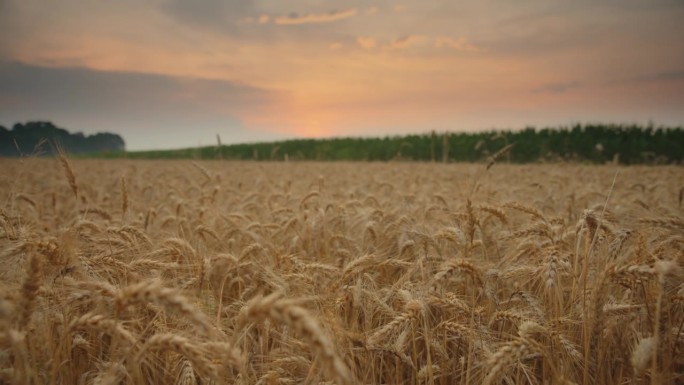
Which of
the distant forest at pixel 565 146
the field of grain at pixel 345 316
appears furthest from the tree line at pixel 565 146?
the field of grain at pixel 345 316

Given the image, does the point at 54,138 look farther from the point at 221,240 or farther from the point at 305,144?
the point at 305,144

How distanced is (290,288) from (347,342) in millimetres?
751

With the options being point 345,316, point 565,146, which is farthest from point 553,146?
point 345,316

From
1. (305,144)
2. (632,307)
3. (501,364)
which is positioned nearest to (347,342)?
(501,364)

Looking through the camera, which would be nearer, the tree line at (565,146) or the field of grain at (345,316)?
the field of grain at (345,316)

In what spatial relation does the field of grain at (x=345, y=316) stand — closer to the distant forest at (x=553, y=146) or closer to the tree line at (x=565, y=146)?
the distant forest at (x=553, y=146)

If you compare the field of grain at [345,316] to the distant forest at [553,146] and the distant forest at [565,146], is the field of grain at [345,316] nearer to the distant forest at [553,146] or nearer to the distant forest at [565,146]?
the distant forest at [553,146]

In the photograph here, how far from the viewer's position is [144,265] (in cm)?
211

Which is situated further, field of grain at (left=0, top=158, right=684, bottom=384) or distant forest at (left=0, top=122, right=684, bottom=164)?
distant forest at (left=0, top=122, right=684, bottom=164)

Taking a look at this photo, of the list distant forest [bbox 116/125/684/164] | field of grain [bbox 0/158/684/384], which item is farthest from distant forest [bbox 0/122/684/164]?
field of grain [bbox 0/158/684/384]

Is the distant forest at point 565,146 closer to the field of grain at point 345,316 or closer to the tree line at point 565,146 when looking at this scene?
the tree line at point 565,146

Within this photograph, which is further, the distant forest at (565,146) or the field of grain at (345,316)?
the distant forest at (565,146)

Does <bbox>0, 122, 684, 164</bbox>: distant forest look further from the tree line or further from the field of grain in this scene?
the field of grain

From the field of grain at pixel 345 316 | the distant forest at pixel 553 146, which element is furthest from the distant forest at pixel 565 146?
the field of grain at pixel 345 316
